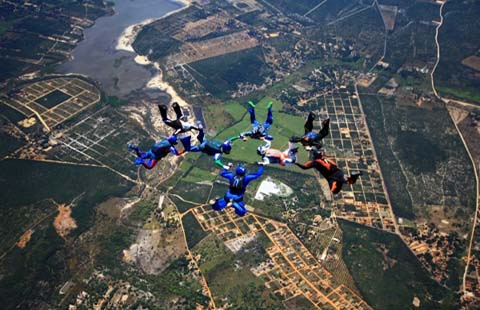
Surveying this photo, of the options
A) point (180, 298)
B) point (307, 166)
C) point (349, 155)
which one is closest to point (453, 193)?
point (349, 155)

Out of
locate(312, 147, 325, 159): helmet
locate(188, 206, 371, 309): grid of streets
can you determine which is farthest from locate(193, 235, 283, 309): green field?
locate(312, 147, 325, 159): helmet

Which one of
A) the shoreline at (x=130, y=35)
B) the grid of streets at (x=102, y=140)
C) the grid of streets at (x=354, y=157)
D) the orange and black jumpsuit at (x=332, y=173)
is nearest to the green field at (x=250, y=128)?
the grid of streets at (x=354, y=157)

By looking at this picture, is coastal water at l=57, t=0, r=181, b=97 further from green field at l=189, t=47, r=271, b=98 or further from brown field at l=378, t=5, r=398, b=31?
brown field at l=378, t=5, r=398, b=31

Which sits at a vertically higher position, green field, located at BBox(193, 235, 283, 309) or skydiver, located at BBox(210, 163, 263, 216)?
skydiver, located at BBox(210, 163, 263, 216)

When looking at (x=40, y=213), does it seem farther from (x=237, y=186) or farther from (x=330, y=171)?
(x=330, y=171)

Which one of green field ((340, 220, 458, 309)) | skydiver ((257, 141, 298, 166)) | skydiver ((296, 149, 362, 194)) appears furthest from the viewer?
green field ((340, 220, 458, 309))

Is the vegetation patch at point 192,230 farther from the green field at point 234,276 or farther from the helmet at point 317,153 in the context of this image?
the helmet at point 317,153

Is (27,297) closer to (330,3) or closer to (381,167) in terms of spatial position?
(381,167)
